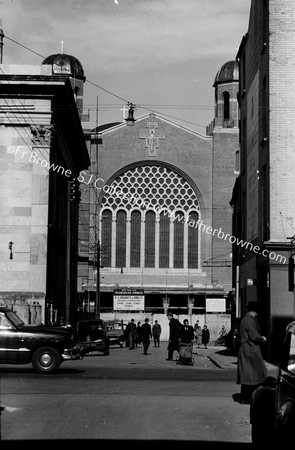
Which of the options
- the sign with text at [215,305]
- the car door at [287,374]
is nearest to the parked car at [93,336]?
the sign with text at [215,305]

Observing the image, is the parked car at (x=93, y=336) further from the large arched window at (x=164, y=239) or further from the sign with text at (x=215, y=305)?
the large arched window at (x=164, y=239)

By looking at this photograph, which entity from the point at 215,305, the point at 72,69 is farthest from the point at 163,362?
the point at 72,69

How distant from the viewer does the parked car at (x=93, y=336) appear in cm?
3616

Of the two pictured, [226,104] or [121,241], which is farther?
[226,104]

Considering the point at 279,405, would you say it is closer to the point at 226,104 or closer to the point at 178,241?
the point at 178,241

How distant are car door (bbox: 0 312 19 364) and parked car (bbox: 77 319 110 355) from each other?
15143 millimetres

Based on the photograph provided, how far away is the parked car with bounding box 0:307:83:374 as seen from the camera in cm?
2038

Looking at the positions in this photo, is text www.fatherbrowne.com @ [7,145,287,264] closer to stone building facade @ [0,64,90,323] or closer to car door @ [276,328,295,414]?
stone building facade @ [0,64,90,323]

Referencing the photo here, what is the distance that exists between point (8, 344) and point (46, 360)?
40.1 inches

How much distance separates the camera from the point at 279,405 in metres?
7.77

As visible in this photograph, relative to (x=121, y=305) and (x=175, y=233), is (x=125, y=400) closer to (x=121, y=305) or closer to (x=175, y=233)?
(x=121, y=305)

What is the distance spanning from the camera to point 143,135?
76000 mm

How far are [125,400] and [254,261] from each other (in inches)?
771

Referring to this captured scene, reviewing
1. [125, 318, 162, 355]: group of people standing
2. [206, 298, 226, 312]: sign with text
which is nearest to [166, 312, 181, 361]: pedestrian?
[125, 318, 162, 355]: group of people standing
